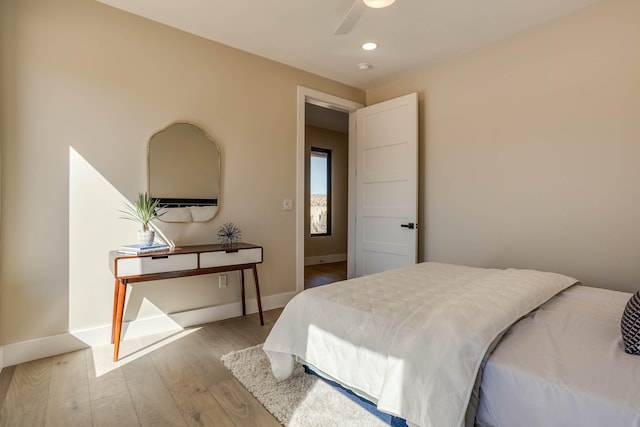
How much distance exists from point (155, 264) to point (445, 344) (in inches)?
78.9

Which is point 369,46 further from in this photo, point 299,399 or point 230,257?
point 299,399

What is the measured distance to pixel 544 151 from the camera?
2730 mm

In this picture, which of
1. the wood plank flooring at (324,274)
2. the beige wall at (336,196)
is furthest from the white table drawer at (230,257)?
the beige wall at (336,196)

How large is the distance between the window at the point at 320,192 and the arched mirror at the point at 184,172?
3318mm

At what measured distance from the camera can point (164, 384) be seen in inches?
76.0

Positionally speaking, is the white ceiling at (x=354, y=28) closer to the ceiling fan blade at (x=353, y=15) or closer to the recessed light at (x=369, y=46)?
the recessed light at (x=369, y=46)

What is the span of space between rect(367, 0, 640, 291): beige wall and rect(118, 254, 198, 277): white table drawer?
2.44 meters

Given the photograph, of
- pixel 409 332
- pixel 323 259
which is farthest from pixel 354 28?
pixel 323 259

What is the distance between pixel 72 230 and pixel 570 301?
3147 millimetres

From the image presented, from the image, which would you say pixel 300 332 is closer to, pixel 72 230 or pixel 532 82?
pixel 72 230

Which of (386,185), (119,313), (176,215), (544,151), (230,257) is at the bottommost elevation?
(119,313)

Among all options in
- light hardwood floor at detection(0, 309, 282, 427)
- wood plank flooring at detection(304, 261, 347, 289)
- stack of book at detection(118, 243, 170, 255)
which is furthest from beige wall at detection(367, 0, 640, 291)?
stack of book at detection(118, 243, 170, 255)

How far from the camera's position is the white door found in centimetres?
351

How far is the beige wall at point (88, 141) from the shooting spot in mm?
2199
